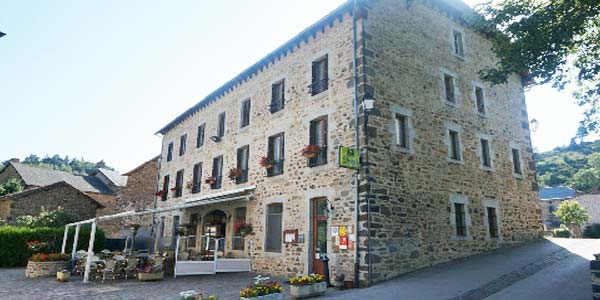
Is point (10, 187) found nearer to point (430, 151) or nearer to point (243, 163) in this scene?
point (243, 163)

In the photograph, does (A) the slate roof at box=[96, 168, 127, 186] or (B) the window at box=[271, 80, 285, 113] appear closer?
(B) the window at box=[271, 80, 285, 113]

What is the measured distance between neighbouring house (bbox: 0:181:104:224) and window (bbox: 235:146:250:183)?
610 inches

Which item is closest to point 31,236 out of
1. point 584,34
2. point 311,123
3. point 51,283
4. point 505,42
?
point 51,283

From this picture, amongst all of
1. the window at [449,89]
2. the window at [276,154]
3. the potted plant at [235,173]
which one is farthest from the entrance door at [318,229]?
the window at [449,89]

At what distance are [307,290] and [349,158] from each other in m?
3.23

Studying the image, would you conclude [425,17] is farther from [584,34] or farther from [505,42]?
[584,34]

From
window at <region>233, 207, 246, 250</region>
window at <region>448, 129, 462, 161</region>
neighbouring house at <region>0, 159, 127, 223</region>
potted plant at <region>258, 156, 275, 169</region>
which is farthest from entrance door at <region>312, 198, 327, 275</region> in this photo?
neighbouring house at <region>0, 159, 127, 223</region>

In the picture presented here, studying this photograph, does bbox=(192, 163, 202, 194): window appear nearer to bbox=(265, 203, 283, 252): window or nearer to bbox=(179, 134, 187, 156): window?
bbox=(179, 134, 187, 156): window

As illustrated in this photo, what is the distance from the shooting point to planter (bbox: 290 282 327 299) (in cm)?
751

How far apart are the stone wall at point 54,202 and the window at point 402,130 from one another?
2246 cm

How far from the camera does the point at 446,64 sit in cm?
1242

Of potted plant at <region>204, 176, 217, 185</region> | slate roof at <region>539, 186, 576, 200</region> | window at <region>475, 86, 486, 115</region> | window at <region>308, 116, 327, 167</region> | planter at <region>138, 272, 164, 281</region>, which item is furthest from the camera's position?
slate roof at <region>539, 186, 576, 200</region>

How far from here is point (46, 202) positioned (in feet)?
75.0

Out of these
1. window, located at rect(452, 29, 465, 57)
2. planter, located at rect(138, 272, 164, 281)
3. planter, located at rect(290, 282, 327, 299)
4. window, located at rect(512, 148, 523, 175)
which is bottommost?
planter, located at rect(138, 272, 164, 281)
